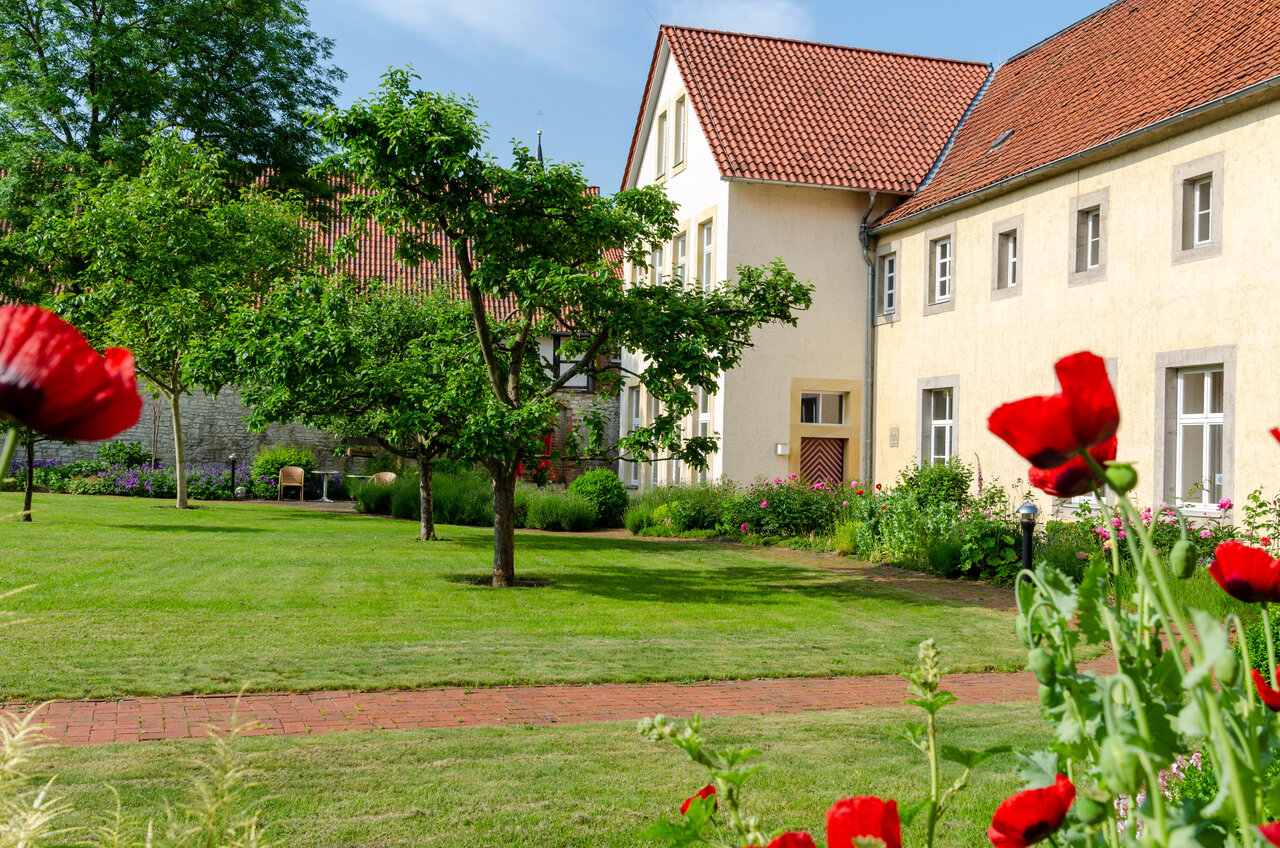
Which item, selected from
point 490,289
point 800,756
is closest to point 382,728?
point 800,756

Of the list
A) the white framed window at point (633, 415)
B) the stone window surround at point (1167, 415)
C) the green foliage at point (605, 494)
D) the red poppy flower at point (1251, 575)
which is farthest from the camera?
the white framed window at point (633, 415)

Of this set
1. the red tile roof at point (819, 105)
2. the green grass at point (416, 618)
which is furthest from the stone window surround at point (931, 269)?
the green grass at point (416, 618)

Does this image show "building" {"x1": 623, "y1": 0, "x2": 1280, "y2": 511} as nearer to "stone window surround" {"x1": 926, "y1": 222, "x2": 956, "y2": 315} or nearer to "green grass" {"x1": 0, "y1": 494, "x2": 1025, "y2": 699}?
"stone window surround" {"x1": 926, "y1": 222, "x2": 956, "y2": 315}

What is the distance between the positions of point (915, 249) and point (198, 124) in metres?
16.6

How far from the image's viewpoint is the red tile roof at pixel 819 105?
21562mm

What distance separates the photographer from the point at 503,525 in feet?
41.3

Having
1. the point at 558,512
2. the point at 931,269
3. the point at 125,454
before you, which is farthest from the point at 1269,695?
the point at 125,454

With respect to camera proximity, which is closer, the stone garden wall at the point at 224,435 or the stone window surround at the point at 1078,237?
the stone window surround at the point at 1078,237

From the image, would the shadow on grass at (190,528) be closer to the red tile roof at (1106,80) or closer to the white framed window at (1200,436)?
the red tile roof at (1106,80)

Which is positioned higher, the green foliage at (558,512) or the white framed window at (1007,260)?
the white framed window at (1007,260)

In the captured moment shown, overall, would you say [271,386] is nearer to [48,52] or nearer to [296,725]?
[296,725]

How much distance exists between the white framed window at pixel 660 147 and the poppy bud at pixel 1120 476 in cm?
2531

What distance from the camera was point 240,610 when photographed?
10.1m

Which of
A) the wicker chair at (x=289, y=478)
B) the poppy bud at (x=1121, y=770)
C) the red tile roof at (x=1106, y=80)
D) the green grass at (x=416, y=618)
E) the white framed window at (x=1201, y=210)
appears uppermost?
the red tile roof at (x=1106, y=80)
